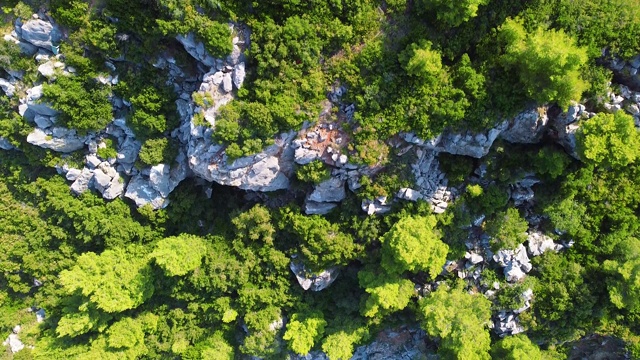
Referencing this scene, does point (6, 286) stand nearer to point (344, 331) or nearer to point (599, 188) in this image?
point (344, 331)

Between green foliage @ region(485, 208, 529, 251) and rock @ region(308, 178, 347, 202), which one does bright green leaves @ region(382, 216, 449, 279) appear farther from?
rock @ region(308, 178, 347, 202)

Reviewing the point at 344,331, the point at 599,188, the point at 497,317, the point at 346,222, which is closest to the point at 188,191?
the point at 346,222

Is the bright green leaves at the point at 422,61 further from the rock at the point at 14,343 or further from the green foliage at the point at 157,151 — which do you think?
the rock at the point at 14,343

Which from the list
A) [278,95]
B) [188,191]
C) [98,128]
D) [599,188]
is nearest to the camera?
[278,95]

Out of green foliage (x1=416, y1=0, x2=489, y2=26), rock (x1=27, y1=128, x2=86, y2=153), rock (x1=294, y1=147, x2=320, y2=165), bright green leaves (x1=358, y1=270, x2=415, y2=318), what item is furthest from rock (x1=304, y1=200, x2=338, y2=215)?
rock (x1=27, y1=128, x2=86, y2=153)

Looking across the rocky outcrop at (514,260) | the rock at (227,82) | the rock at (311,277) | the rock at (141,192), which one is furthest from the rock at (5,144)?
the rocky outcrop at (514,260)

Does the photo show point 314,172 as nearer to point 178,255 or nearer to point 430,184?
point 430,184

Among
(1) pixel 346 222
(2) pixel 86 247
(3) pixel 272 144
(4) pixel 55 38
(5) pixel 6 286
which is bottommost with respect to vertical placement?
(5) pixel 6 286
